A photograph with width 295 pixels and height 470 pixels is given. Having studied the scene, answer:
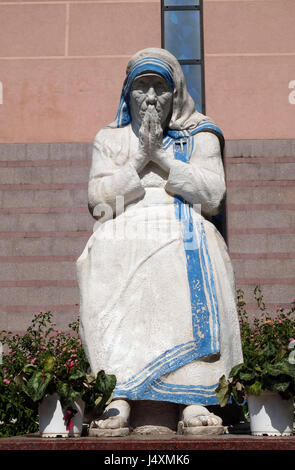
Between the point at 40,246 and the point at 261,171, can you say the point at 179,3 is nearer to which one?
the point at 261,171

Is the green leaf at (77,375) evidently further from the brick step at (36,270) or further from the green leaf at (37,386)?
the brick step at (36,270)

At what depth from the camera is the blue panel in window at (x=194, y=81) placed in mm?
12469

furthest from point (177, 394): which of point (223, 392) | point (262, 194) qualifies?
point (262, 194)

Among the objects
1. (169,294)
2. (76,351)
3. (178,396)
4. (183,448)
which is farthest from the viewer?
(76,351)

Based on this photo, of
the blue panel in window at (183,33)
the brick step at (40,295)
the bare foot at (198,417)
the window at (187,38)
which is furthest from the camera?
the blue panel in window at (183,33)

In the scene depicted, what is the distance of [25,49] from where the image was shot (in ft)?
41.4

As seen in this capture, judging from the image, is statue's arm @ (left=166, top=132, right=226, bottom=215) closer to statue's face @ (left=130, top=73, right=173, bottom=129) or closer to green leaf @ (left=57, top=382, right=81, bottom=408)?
statue's face @ (left=130, top=73, right=173, bottom=129)

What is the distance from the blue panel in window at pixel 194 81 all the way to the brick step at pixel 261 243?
2186 mm

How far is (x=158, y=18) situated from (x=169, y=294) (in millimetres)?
8038

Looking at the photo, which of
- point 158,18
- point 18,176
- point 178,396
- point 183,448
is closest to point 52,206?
point 18,176

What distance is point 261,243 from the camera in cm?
1141

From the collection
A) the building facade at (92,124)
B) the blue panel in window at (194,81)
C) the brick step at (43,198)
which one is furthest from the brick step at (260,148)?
the brick step at (43,198)

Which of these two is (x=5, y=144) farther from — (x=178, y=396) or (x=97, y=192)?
(x=178, y=396)

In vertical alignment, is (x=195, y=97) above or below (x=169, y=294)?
above
